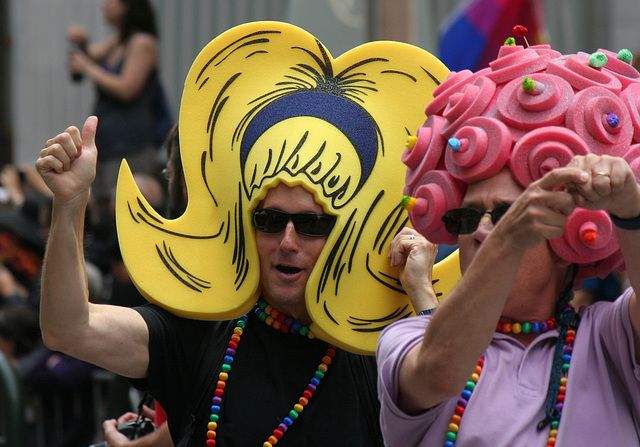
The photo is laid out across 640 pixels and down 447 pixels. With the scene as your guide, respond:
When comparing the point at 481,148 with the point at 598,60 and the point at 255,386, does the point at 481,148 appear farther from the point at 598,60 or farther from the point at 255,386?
the point at 255,386

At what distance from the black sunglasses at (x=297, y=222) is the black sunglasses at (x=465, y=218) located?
23.9 inches

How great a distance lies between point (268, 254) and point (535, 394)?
100cm

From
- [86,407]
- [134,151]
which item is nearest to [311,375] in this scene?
[86,407]

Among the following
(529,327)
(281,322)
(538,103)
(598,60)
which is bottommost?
(281,322)

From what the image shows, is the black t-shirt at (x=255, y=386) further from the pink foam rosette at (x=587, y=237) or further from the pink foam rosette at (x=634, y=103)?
the pink foam rosette at (x=634, y=103)

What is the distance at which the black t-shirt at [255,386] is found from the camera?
281cm

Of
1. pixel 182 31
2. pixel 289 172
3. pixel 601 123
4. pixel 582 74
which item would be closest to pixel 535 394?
pixel 601 123

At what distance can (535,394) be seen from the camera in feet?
7.28

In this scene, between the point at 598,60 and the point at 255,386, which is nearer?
the point at 598,60

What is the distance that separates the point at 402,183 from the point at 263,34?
27.0 inches

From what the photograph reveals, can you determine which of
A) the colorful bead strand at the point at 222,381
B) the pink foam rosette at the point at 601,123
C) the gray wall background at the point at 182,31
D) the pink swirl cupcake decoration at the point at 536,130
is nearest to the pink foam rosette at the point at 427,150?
the pink swirl cupcake decoration at the point at 536,130

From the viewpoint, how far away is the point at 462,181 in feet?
7.90

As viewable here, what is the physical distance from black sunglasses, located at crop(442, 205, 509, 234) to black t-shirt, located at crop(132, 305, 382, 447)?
774 mm

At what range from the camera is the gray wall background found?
598 cm
